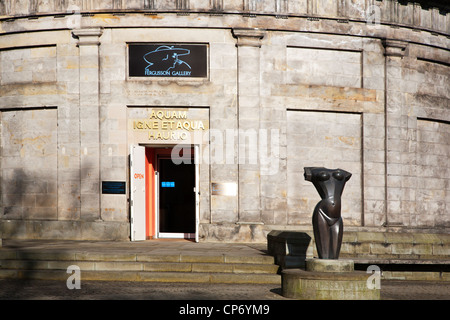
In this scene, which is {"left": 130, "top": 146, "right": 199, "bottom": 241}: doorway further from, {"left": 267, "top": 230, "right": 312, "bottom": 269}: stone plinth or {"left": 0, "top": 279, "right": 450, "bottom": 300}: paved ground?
{"left": 0, "top": 279, "right": 450, "bottom": 300}: paved ground

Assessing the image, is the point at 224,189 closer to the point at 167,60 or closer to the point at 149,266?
the point at 167,60

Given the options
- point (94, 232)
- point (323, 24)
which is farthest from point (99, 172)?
point (323, 24)

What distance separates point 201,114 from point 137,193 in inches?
130

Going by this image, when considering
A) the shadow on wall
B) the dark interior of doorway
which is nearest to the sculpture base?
the dark interior of doorway

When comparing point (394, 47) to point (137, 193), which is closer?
point (137, 193)

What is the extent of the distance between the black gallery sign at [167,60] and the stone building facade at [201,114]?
0.05 meters

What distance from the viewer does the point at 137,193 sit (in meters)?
21.3

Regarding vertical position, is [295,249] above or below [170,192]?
below

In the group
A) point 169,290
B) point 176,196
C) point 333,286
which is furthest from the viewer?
point 176,196

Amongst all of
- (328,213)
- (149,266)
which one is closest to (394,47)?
(328,213)

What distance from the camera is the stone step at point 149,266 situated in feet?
50.6

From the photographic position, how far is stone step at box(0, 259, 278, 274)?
1543 centimetres

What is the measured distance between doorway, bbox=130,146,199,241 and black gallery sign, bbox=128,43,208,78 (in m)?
2.48

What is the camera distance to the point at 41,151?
22.1 m
